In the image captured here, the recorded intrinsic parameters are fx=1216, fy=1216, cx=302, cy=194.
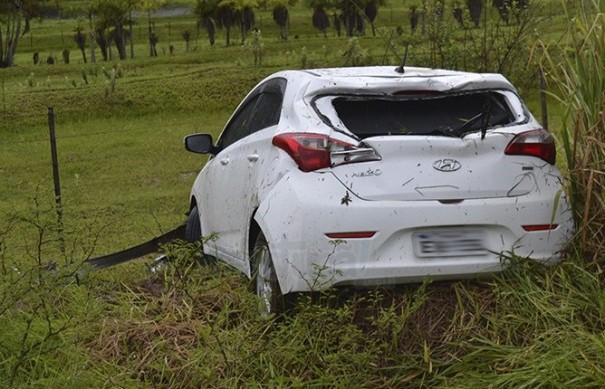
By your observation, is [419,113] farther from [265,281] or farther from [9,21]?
[9,21]

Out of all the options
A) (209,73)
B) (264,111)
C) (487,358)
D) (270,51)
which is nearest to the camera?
(487,358)

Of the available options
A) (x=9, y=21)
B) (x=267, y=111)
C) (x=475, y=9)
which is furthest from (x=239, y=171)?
(x=9, y=21)

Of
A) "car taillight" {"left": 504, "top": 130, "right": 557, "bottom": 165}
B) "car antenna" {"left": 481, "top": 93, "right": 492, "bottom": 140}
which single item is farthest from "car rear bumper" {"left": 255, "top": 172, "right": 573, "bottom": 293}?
"car antenna" {"left": 481, "top": 93, "right": 492, "bottom": 140}

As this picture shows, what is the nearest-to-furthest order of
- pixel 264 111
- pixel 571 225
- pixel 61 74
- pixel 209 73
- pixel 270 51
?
pixel 571 225
pixel 264 111
pixel 209 73
pixel 61 74
pixel 270 51

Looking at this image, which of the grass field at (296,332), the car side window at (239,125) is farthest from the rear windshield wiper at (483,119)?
the car side window at (239,125)

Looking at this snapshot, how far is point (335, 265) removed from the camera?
5.65 m

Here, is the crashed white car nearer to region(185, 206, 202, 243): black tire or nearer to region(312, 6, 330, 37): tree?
region(185, 206, 202, 243): black tire

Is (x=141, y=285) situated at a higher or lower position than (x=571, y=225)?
lower

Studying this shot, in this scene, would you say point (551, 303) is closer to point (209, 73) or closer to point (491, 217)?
point (491, 217)

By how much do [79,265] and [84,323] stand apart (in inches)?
13.0

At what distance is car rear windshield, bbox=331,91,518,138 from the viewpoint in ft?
20.4

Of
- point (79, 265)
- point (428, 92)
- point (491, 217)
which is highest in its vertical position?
point (428, 92)

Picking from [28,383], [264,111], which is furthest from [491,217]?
[28,383]

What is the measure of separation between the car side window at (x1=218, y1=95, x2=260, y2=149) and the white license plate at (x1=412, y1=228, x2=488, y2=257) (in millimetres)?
1934
